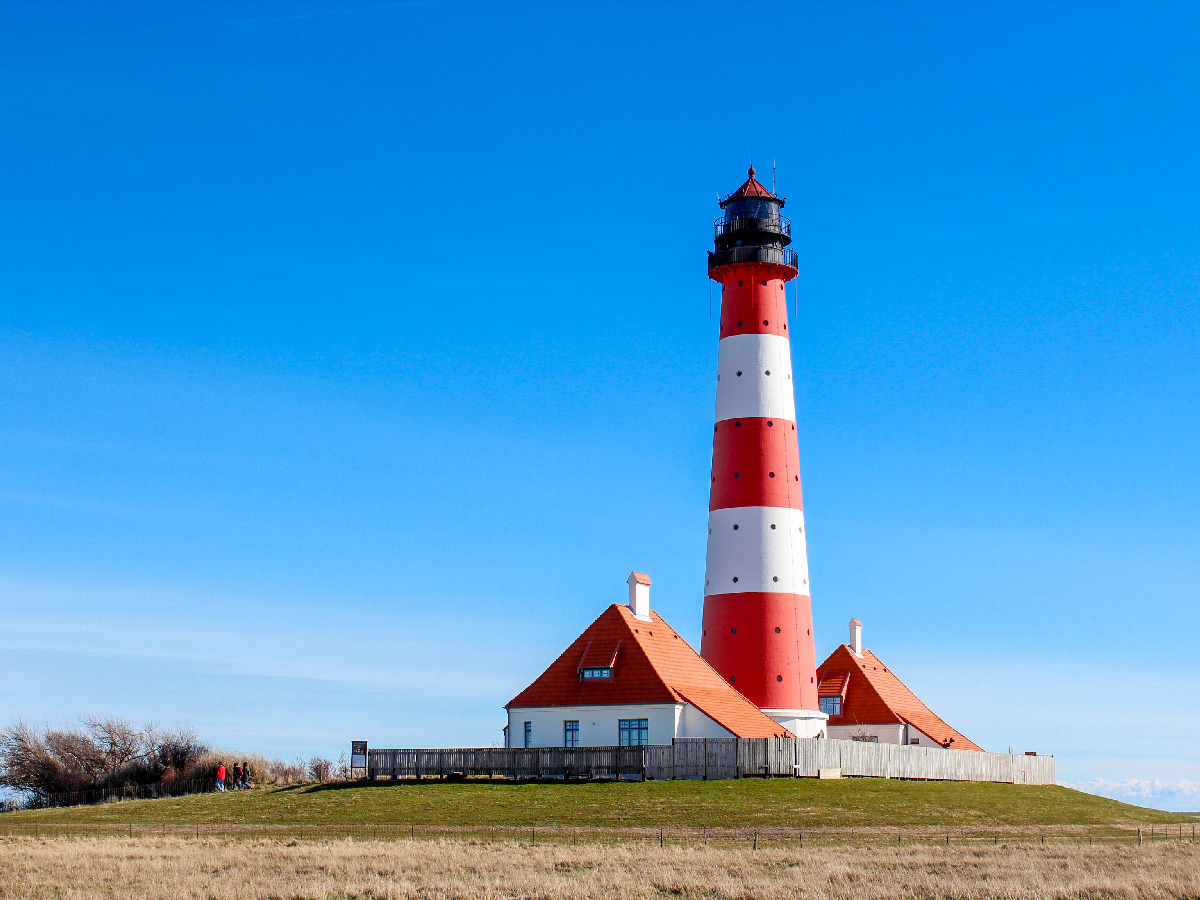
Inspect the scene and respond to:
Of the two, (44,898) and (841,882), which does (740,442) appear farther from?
(44,898)

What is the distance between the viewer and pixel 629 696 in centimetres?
4819

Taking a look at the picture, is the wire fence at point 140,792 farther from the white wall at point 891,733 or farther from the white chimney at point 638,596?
the white wall at point 891,733

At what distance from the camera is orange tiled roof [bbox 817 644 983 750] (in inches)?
2384

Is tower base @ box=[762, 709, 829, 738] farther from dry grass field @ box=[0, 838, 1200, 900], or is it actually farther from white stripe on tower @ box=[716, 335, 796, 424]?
dry grass field @ box=[0, 838, 1200, 900]

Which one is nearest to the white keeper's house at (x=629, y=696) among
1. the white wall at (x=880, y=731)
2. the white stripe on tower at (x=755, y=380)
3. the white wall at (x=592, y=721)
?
the white wall at (x=592, y=721)

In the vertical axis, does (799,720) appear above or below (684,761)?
above

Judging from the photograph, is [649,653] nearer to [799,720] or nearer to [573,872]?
[799,720]

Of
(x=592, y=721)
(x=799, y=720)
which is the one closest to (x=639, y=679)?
(x=592, y=721)

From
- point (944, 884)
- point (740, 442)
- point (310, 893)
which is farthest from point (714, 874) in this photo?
point (740, 442)

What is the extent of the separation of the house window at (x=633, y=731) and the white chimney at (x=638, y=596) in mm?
4788

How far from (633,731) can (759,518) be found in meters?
9.34

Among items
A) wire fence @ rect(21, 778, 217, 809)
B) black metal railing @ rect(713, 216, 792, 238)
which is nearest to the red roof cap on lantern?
black metal railing @ rect(713, 216, 792, 238)

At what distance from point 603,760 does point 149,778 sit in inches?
769

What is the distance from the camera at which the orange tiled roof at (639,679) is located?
47.8 meters
